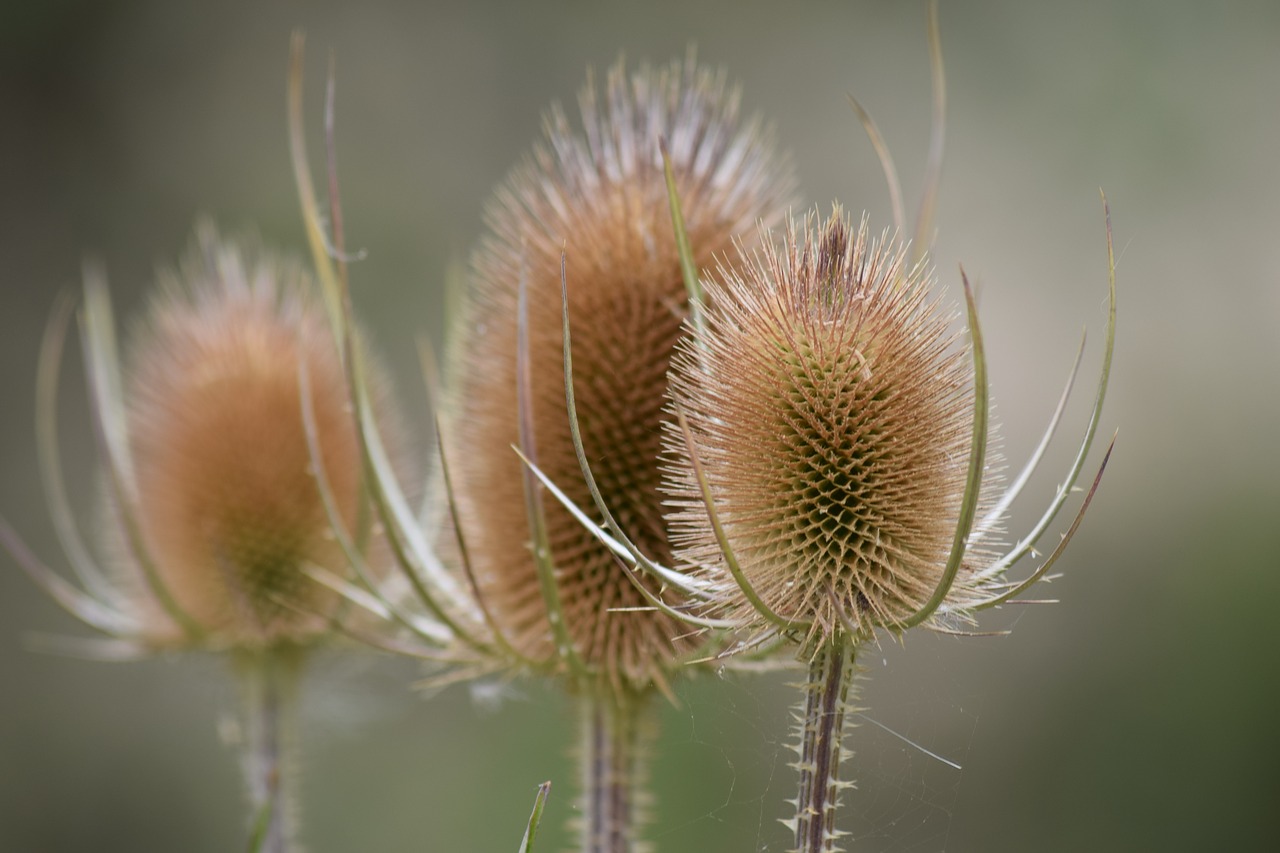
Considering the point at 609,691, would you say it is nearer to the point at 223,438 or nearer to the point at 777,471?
the point at 777,471

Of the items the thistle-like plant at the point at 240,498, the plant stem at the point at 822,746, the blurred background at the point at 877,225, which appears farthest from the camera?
the blurred background at the point at 877,225

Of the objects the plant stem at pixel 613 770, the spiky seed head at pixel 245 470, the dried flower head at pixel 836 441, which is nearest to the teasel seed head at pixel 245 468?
the spiky seed head at pixel 245 470

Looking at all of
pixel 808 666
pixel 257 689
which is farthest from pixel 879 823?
pixel 808 666

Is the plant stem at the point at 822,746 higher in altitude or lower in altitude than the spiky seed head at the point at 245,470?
lower

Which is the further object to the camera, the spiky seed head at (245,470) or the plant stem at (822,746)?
the spiky seed head at (245,470)

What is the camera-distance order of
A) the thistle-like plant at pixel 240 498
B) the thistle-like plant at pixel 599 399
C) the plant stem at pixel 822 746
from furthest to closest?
the thistle-like plant at pixel 240 498 → the thistle-like plant at pixel 599 399 → the plant stem at pixel 822 746

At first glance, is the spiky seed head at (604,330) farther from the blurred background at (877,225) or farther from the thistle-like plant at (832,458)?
the blurred background at (877,225)

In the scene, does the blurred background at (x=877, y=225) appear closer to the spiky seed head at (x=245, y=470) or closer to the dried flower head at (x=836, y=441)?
the spiky seed head at (x=245, y=470)
